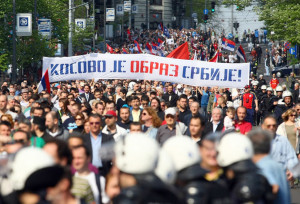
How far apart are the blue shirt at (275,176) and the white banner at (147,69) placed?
45.4 feet

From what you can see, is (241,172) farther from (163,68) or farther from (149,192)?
(163,68)

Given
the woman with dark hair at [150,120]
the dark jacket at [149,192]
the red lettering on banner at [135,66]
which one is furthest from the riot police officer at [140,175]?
the red lettering on banner at [135,66]

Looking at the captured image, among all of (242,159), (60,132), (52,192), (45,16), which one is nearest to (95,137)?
(60,132)

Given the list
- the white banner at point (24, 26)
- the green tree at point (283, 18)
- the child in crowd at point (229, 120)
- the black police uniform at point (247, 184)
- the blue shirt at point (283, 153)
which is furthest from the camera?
the white banner at point (24, 26)

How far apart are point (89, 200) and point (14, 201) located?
156cm

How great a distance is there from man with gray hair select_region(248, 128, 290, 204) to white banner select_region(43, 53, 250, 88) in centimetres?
1388


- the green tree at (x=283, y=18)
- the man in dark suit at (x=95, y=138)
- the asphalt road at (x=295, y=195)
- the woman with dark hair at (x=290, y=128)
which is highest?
the green tree at (x=283, y=18)

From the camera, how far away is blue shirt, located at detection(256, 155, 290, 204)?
6.79m

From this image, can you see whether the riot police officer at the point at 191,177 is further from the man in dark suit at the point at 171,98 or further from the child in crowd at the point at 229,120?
the man in dark suit at the point at 171,98

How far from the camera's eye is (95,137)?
34.9 feet

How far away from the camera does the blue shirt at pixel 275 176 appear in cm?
679

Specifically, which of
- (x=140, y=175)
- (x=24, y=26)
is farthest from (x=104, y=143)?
(x=24, y=26)

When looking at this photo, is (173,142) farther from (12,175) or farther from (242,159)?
(12,175)

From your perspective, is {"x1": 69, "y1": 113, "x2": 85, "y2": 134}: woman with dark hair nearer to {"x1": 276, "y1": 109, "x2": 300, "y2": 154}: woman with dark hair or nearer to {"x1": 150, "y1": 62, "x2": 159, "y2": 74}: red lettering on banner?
{"x1": 276, "y1": 109, "x2": 300, "y2": 154}: woman with dark hair
